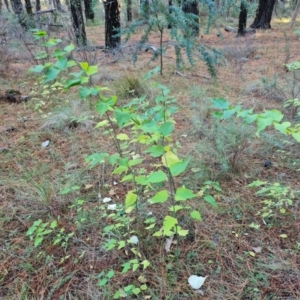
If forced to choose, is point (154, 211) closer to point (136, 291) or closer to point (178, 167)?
point (136, 291)

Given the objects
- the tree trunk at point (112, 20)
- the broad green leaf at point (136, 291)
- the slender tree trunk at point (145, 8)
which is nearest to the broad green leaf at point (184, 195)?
the broad green leaf at point (136, 291)

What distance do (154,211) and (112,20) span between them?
185 inches

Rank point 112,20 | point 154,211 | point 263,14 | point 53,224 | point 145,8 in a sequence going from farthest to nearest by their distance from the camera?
point 263,14 < point 112,20 < point 145,8 < point 154,211 < point 53,224

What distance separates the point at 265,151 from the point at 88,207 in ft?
4.73

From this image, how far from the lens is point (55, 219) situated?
64.1 inches

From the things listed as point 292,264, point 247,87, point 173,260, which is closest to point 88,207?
point 173,260

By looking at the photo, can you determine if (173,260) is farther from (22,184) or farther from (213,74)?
(213,74)

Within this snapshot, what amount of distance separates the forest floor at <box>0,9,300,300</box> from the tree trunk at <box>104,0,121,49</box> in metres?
2.59

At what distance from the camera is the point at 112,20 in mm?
5273

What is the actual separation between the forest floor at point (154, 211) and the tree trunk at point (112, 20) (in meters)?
2.59

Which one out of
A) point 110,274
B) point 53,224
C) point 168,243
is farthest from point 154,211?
point 53,224

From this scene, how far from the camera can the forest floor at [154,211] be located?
1.27 metres

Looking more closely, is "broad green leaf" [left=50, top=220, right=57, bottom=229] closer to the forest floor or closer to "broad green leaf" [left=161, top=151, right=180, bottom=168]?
the forest floor

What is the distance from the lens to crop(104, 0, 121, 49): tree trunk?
5102mm
